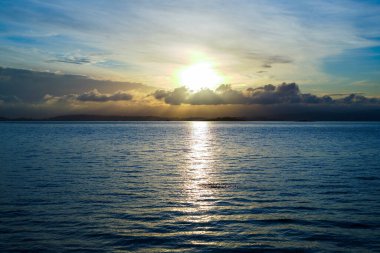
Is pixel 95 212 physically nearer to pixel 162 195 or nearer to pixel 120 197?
pixel 120 197

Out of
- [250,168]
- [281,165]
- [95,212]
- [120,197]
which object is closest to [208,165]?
[250,168]

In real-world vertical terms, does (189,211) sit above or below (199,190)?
above

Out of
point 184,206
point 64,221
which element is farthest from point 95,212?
point 184,206

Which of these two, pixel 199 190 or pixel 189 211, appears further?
pixel 199 190

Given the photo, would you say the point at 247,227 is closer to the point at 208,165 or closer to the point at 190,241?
the point at 190,241

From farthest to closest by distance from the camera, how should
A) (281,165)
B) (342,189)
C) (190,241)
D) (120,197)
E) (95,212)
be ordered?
(281,165) → (342,189) → (120,197) → (95,212) → (190,241)

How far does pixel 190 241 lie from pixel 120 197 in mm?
11163

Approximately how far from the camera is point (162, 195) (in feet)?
92.1

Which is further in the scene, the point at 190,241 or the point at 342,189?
the point at 342,189

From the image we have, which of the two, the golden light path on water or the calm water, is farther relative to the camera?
the golden light path on water

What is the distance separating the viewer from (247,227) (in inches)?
766

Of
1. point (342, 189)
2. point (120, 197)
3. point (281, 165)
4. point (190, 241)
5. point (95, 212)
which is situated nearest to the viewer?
point (190, 241)

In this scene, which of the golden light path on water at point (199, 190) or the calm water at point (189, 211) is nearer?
the calm water at point (189, 211)

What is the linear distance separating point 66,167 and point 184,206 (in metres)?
25.6
